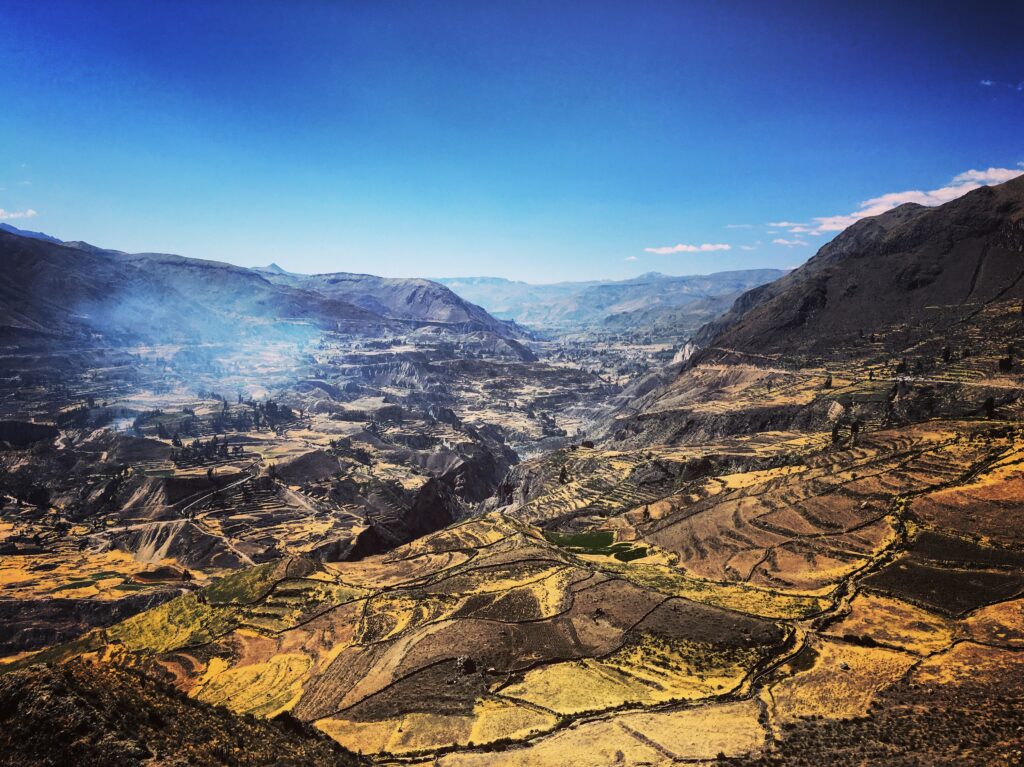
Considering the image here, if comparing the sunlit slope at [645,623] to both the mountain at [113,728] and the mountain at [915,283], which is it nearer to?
the mountain at [113,728]

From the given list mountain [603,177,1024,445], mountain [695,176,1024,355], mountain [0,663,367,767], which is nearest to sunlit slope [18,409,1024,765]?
mountain [0,663,367,767]

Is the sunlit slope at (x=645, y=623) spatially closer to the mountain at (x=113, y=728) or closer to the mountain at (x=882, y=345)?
the mountain at (x=113, y=728)

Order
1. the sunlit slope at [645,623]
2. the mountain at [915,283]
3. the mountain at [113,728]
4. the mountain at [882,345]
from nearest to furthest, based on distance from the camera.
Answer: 1. the mountain at [113,728]
2. the sunlit slope at [645,623]
3. the mountain at [882,345]
4. the mountain at [915,283]

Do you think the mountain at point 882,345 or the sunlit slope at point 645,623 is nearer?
the sunlit slope at point 645,623

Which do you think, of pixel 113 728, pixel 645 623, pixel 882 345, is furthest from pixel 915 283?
pixel 113 728

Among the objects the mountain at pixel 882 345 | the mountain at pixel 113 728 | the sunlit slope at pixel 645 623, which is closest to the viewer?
the mountain at pixel 113 728

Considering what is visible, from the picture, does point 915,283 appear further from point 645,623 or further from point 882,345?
point 645,623

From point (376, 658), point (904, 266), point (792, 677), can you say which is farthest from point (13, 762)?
point (904, 266)

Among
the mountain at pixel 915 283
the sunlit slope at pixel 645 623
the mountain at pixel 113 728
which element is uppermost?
the mountain at pixel 915 283

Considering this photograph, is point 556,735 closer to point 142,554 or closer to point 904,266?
point 142,554

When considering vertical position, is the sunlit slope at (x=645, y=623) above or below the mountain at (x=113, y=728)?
below

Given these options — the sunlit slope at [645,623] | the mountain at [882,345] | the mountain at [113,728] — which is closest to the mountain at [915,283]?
the mountain at [882,345]
